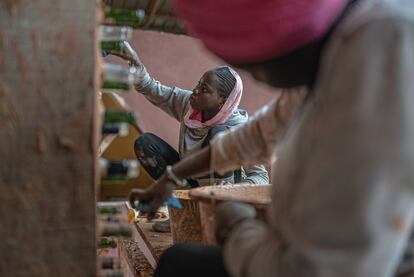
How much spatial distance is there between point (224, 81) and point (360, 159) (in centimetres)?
212

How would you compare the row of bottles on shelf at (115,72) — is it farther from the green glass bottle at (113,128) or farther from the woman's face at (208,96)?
the woman's face at (208,96)

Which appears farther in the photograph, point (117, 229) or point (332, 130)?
point (117, 229)

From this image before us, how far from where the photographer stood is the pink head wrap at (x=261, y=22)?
0.72 meters

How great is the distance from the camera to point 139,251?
2242 mm

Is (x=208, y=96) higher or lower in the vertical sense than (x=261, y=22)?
lower

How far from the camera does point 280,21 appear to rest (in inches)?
28.5

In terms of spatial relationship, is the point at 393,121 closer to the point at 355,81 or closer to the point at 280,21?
the point at 355,81

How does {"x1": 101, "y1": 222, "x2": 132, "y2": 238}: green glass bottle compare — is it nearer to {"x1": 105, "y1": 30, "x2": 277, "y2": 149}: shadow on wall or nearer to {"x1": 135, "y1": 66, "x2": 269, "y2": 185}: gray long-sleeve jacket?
{"x1": 135, "y1": 66, "x2": 269, "y2": 185}: gray long-sleeve jacket

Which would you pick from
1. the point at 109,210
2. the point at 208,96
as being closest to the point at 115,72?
the point at 109,210

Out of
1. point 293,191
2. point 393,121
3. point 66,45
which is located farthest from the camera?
point 66,45

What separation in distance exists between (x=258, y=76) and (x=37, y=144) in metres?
0.38

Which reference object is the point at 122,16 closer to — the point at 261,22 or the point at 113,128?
the point at 113,128

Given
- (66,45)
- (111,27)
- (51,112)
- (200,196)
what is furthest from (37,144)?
(200,196)

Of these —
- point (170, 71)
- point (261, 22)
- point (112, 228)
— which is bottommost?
point (170, 71)
